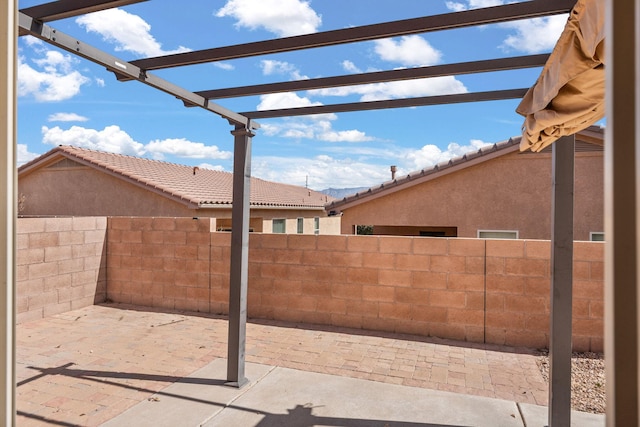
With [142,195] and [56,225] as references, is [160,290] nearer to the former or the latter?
[56,225]

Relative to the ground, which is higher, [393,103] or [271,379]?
[393,103]

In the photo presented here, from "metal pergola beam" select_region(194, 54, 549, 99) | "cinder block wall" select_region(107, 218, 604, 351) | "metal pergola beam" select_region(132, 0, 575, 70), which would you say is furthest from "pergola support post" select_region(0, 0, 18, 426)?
"cinder block wall" select_region(107, 218, 604, 351)

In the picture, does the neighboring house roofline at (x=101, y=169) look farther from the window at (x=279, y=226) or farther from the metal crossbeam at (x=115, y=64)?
the metal crossbeam at (x=115, y=64)

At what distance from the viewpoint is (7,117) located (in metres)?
0.87

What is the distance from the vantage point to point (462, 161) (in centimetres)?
1056

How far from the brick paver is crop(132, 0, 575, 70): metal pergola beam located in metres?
3.38

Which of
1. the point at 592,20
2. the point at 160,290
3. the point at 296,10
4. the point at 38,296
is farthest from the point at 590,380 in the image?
the point at 38,296

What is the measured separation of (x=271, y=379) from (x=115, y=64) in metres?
3.53

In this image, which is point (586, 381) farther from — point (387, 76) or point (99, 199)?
point (99, 199)

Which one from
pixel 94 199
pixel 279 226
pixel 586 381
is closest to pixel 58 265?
pixel 94 199

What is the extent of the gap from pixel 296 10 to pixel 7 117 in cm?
234

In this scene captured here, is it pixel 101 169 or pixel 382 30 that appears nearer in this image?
pixel 382 30

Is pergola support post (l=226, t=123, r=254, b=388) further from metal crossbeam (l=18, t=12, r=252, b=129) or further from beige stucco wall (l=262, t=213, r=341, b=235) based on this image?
beige stucco wall (l=262, t=213, r=341, b=235)

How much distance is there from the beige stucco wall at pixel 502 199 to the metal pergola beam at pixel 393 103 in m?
7.27
